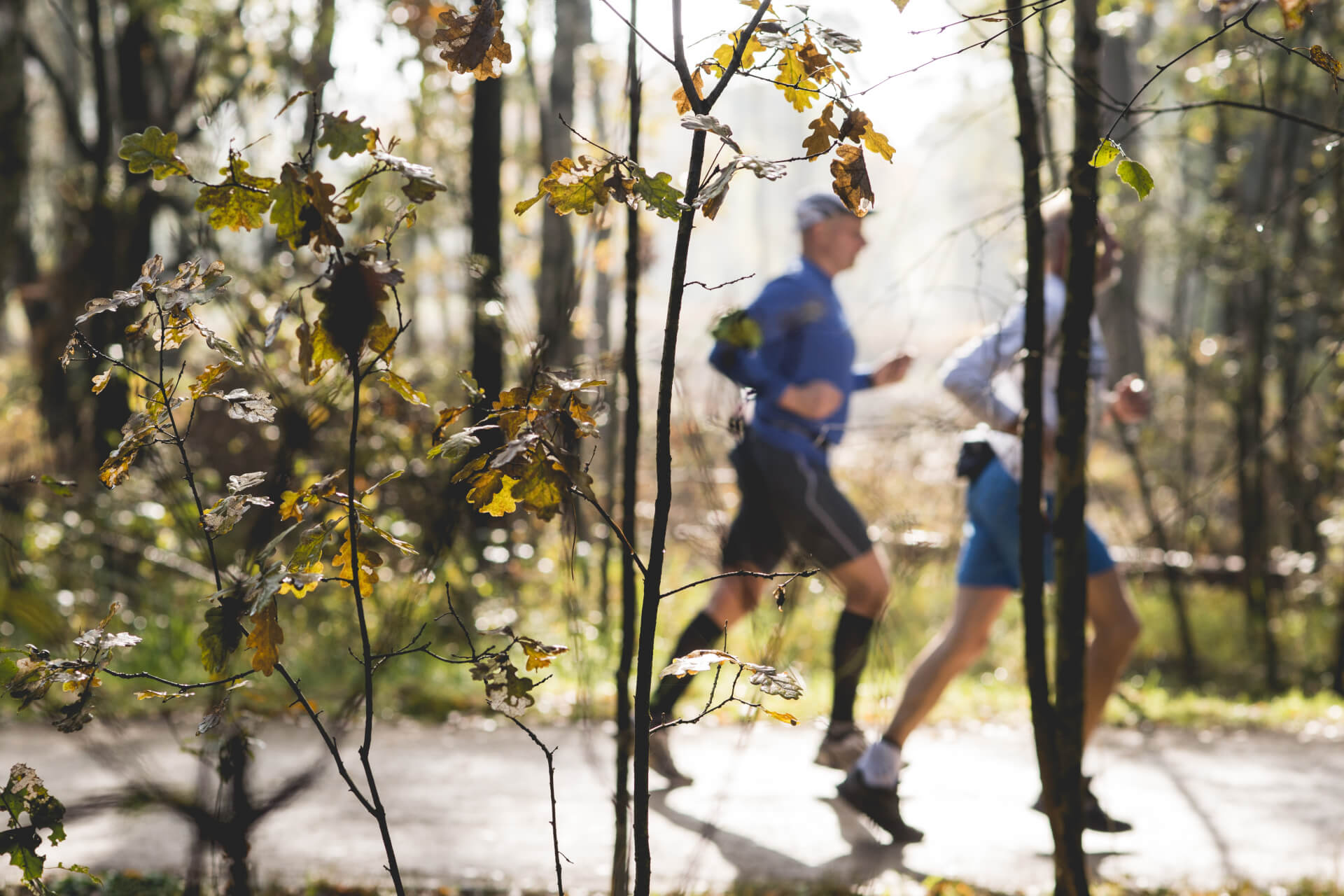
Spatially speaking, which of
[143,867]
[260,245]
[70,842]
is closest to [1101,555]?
[143,867]

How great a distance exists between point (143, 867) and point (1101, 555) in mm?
2990

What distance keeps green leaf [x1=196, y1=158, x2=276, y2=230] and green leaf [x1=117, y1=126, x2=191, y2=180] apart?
43 millimetres

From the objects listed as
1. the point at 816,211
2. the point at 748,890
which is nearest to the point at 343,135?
the point at 748,890

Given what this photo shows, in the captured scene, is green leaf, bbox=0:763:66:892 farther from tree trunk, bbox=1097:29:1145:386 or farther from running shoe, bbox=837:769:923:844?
tree trunk, bbox=1097:29:1145:386

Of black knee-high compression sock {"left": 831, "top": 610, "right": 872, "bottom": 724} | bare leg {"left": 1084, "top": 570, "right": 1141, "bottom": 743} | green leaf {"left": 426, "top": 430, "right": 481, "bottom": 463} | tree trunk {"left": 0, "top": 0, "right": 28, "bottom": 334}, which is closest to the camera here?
green leaf {"left": 426, "top": 430, "right": 481, "bottom": 463}

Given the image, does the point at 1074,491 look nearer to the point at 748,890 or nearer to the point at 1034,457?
the point at 1034,457

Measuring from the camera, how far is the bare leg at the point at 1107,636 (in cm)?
361

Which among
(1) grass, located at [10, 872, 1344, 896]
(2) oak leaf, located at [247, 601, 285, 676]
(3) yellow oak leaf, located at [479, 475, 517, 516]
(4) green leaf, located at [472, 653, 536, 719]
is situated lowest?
(1) grass, located at [10, 872, 1344, 896]

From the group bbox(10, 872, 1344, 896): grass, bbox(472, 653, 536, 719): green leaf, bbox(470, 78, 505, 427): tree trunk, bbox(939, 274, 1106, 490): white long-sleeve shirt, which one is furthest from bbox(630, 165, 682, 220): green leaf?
bbox(470, 78, 505, 427): tree trunk

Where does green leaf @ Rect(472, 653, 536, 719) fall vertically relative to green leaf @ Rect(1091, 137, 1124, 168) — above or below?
below

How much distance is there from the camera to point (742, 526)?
4.15 metres

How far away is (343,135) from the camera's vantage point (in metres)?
1.37

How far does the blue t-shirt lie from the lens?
3938 millimetres

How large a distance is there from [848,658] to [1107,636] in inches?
35.0
